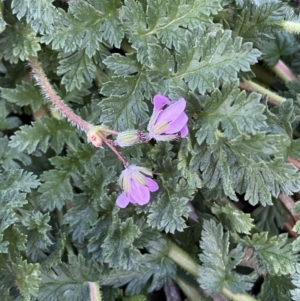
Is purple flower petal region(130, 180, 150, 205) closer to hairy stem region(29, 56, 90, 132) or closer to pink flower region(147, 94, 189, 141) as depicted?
pink flower region(147, 94, 189, 141)

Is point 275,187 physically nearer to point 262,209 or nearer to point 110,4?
point 262,209

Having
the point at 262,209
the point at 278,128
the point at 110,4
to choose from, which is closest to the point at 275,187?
the point at 278,128

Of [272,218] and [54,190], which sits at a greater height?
[54,190]

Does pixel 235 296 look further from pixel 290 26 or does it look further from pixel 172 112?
pixel 290 26

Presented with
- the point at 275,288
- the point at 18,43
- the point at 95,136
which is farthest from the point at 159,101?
the point at 275,288

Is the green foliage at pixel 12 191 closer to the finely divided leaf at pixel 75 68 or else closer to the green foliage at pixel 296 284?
the finely divided leaf at pixel 75 68

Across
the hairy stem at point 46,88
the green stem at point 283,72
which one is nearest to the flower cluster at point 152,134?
the hairy stem at point 46,88
